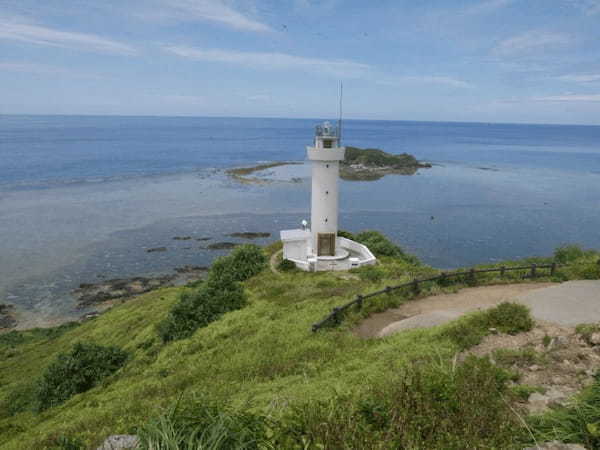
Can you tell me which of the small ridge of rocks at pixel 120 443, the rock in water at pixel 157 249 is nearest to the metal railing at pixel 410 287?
the small ridge of rocks at pixel 120 443

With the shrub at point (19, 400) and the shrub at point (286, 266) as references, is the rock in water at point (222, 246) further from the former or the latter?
the shrub at point (19, 400)

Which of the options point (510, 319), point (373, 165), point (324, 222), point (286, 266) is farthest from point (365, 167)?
point (510, 319)

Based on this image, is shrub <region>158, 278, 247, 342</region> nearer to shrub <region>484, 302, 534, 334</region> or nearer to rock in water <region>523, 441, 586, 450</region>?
shrub <region>484, 302, 534, 334</region>

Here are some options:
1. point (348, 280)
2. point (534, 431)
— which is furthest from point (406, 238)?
point (534, 431)

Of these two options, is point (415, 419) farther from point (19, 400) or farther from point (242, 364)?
point (19, 400)

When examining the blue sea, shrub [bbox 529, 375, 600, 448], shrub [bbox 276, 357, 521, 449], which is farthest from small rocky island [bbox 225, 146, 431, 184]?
shrub [bbox 529, 375, 600, 448]

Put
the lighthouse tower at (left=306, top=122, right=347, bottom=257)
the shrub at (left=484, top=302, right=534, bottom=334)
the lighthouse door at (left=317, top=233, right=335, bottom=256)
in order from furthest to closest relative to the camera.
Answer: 1. the lighthouse door at (left=317, top=233, right=335, bottom=256)
2. the lighthouse tower at (left=306, top=122, right=347, bottom=257)
3. the shrub at (left=484, top=302, right=534, bottom=334)

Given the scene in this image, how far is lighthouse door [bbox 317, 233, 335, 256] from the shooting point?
2648 cm

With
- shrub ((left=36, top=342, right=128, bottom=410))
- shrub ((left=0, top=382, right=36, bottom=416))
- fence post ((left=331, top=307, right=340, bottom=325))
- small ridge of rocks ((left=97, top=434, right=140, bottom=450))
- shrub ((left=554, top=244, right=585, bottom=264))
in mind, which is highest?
small ridge of rocks ((left=97, top=434, right=140, bottom=450))

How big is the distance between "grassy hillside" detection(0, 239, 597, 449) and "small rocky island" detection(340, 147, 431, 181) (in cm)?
7030

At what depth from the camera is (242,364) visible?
1187 cm

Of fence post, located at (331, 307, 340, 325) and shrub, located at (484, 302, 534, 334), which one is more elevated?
shrub, located at (484, 302, 534, 334)

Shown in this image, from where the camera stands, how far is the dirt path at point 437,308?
13008 millimetres

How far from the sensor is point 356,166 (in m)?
96.9
